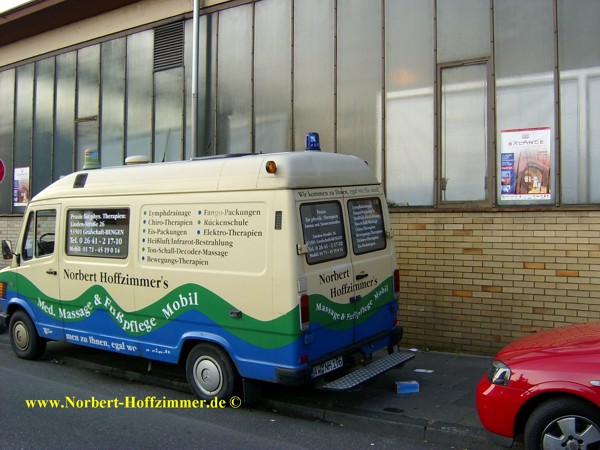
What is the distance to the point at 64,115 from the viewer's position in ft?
44.1

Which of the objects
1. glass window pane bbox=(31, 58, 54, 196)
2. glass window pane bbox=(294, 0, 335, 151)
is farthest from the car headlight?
glass window pane bbox=(31, 58, 54, 196)

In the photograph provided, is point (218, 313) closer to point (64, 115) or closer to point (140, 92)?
point (140, 92)

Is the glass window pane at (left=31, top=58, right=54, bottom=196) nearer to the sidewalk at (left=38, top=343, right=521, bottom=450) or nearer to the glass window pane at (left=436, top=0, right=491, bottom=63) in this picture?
the sidewalk at (left=38, top=343, right=521, bottom=450)

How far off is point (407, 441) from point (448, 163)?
13.9ft

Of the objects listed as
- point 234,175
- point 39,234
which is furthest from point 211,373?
point 39,234

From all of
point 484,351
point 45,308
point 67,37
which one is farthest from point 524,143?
point 67,37

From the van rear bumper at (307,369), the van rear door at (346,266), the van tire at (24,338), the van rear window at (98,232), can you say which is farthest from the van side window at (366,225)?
the van tire at (24,338)

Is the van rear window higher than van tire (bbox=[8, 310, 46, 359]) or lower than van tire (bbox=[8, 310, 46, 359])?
higher

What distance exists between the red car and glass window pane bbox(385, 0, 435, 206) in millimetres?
4148

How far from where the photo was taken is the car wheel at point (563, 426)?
3895mm

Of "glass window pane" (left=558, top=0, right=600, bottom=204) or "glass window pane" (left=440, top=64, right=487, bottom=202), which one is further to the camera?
"glass window pane" (left=440, top=64, right=487, bottom=202)

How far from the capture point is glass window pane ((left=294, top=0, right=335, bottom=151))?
9250 mm

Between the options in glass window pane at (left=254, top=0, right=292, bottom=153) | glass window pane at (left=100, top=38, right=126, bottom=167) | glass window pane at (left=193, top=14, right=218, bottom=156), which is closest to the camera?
glass window pane at (left=254, top=0, right=292, bottom=153)

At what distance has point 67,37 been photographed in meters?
13.3
